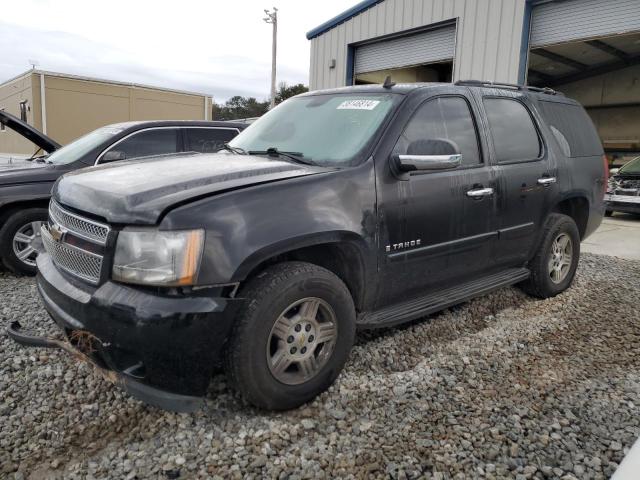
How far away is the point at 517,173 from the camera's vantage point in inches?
152

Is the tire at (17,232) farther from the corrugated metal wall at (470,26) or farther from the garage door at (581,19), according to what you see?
the garage door at (581,19)

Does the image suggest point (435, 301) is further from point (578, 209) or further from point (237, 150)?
point (578, 209)

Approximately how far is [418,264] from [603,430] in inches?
52.2

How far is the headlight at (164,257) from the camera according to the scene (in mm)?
2193

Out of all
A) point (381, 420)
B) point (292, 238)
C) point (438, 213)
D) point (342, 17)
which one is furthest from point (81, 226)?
point (342, 17)

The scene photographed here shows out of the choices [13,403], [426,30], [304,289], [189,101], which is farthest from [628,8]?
[189,101]

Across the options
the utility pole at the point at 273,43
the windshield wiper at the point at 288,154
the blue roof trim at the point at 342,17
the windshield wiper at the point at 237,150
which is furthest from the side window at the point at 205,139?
the utility pole at the point at 273,43

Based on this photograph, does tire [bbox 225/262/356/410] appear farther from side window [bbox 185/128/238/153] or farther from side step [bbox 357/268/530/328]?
side window [bbox 185/128/238/153]

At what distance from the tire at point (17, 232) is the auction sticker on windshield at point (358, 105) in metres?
3.46

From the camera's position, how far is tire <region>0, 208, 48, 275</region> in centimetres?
493

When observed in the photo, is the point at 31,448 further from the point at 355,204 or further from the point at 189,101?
the point at 189,101

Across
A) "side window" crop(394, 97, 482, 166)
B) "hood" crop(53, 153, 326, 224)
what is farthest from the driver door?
"hood" crop(53, 153, 326, 224)

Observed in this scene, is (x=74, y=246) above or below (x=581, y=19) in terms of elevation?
below

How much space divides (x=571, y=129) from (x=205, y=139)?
4.23 meters
